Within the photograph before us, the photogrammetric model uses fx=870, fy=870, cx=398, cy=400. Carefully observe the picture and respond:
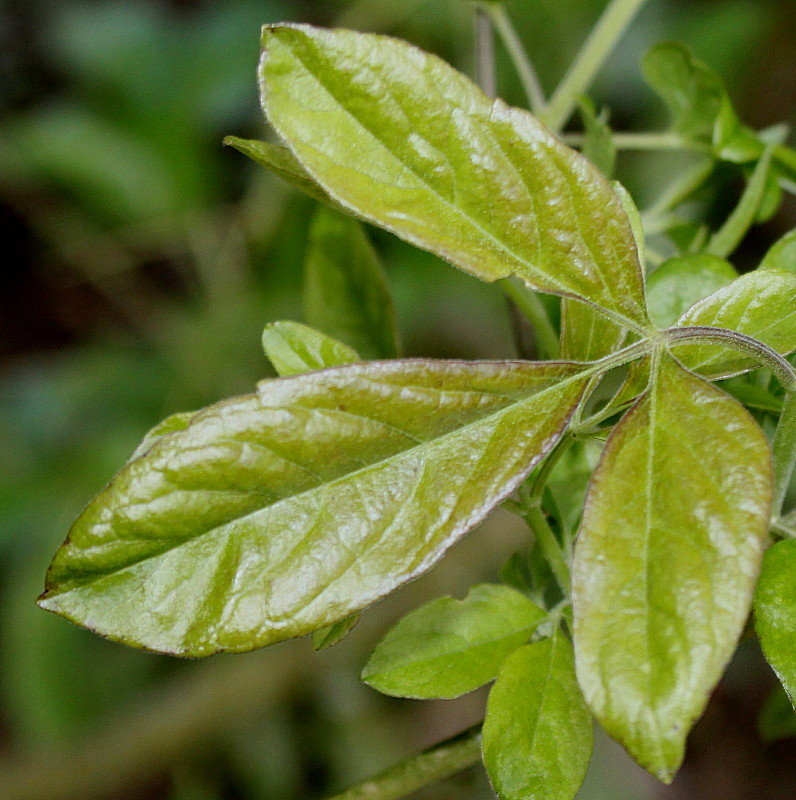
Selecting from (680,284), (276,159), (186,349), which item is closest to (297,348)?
(276,159)

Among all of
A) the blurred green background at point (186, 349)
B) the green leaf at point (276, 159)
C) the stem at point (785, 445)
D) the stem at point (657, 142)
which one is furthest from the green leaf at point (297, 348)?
the blurred green background at point (186, 349)

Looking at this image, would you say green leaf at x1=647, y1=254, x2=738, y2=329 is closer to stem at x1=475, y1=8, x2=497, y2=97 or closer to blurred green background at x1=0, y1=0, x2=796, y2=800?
stem at x1=475, y1=8, x2=497, y2=97

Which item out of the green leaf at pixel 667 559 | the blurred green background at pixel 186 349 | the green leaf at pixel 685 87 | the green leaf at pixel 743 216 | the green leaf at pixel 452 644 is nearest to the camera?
the green leaf at pixel 667 559

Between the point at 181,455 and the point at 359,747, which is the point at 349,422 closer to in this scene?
the point at 181,455

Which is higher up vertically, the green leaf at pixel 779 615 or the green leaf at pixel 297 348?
the green leaf at pixel 779 615

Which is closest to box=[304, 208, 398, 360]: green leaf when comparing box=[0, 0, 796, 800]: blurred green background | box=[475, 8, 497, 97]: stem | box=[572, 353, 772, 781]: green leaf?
box=[475, 8, 497, 97]: stem

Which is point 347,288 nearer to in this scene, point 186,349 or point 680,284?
point 680,284

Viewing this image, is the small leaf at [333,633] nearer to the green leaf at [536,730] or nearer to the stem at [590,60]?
the green leaf at [536,730]
